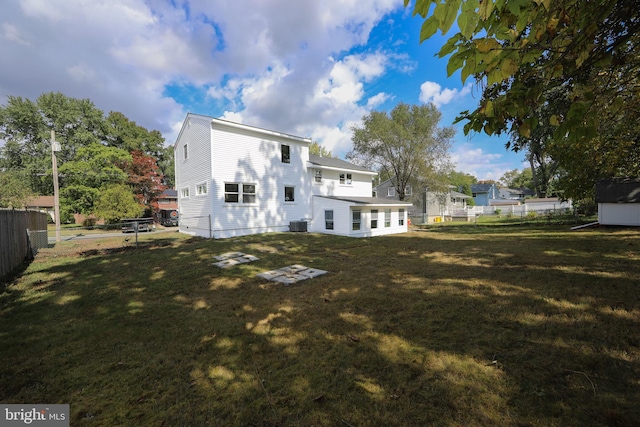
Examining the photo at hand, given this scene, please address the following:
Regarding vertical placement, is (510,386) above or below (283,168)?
below

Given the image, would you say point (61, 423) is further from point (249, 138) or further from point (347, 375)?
point (249, 138)

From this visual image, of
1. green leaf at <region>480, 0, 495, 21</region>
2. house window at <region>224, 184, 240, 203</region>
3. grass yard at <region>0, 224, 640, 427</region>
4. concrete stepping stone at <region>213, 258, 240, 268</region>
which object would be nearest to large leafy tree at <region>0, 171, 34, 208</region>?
house window at <region>224, 184, 240, 203</region>

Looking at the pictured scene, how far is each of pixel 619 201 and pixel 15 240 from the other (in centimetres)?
2702

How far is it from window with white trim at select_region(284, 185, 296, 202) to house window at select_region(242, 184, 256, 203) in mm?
2322

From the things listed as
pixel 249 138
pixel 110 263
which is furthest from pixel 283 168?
pixel 110 263

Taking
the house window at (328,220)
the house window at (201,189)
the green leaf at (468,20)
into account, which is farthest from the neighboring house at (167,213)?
the green leaf at (468,20)

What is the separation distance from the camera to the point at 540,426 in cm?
197

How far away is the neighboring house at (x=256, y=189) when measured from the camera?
13.7 meters

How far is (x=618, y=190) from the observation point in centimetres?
1430

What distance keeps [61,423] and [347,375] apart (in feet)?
8.62

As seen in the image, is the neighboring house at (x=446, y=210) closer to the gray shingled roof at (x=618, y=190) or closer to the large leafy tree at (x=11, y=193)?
the gray shingled roof at (x=618, y=190)

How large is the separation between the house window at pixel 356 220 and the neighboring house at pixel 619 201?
1392 cm

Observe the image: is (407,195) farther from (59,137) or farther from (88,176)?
(59,137)

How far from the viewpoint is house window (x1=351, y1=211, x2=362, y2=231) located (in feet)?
51.6
